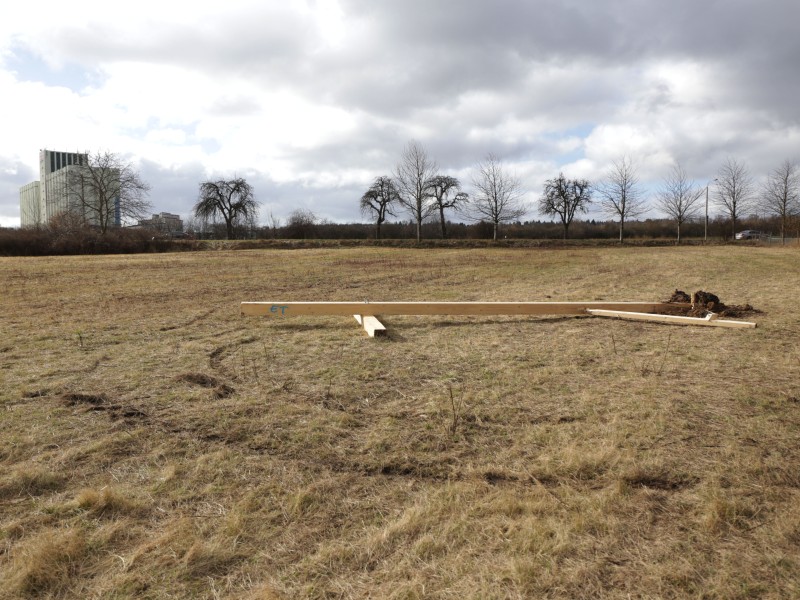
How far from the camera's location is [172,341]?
736 centimetres

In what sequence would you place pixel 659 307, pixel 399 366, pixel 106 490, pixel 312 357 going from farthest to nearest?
pixel 659 307 < pixel 312 357 < pixel 399 366 < pixel 106 490

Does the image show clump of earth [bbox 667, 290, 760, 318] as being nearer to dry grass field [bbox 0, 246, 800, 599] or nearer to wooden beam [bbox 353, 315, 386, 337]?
dry grass field [bbox 0, 246, 800, 599]

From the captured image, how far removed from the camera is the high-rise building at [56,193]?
47.5 m

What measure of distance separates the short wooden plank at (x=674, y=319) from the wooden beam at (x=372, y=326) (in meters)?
3.87

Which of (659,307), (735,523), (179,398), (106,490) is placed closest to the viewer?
(735,523)

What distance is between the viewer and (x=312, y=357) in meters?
6.39

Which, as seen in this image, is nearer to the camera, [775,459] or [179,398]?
[775,459]

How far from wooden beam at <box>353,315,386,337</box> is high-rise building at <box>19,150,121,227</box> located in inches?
1752

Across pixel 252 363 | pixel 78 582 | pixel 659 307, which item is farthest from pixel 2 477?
pixel 659 307

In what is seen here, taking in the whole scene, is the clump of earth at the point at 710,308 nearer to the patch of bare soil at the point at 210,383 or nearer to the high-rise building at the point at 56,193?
the patch of bare soil at the point at 210,383

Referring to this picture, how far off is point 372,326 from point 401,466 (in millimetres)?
4482

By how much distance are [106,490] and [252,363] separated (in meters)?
3.09

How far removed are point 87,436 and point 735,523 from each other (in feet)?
13.8

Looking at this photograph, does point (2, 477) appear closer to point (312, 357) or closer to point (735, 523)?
point (312, 357)
